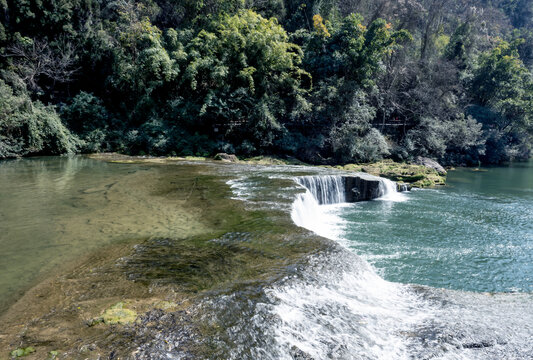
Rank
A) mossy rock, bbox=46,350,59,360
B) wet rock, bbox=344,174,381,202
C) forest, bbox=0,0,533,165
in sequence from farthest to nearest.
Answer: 1. forest, bbox=0,0,533,165
2. wet rock, bbox=344,174,381,202
3. mossy rock, bbox=46,350,59,360

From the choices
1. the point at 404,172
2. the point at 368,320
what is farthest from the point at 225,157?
the point at 368,320

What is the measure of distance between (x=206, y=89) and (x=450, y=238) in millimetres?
17448

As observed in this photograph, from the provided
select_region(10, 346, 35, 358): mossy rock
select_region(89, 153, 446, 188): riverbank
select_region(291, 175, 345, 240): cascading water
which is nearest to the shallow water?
select_region(10, 346, 35, 358): mossy rock

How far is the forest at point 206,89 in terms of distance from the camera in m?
20.3

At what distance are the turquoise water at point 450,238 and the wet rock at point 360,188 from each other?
0.60 m

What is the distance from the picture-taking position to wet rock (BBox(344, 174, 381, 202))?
13977 millimetres

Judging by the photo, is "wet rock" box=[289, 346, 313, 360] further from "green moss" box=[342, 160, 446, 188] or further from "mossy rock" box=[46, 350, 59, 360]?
"green moss" box=[342, 160, 446, 188]

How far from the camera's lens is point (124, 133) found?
21.6 m

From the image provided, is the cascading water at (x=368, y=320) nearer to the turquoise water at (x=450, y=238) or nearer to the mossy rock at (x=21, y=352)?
the turquoise water at (x=450, y=238)

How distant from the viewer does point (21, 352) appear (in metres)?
3.37

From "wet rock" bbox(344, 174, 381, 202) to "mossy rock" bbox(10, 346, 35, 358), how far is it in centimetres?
1207

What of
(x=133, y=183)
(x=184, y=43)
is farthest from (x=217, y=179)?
(x=184, y=43)

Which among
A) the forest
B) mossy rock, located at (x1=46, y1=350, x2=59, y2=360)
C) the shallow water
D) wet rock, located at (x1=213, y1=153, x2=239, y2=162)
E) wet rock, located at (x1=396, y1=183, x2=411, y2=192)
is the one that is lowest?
mossy rock, located at (x1=46, y1=350, x2=59, y2=360)

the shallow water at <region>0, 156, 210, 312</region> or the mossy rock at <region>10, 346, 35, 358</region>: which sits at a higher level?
the shallow water at <region>0, 156, 210, 312</region>
